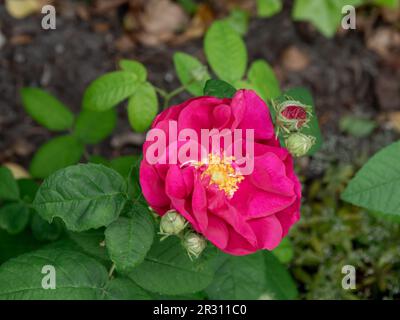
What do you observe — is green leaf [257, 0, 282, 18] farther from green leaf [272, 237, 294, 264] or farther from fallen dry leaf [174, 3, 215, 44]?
green leaf [272, 237, 294, 264]

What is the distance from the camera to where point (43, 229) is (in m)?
1.78

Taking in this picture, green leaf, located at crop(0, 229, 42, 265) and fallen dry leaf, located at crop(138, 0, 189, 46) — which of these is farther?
fallen dry leaf, located at crop(138, 0, 189, 46)

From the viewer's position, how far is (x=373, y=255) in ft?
7.50

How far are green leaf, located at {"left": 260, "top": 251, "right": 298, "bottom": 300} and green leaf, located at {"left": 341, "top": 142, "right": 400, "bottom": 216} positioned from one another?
1.58 ft

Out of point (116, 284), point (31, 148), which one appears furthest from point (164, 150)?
point (31, 148)

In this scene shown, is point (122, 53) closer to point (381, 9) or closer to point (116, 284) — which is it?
point (381, 9)

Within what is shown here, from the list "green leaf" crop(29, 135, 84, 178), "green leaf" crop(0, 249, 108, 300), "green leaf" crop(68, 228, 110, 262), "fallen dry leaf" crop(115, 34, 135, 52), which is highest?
"fallen dry leaf" crop(115, 34, 135, 52)

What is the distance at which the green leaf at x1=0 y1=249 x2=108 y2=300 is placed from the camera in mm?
1381

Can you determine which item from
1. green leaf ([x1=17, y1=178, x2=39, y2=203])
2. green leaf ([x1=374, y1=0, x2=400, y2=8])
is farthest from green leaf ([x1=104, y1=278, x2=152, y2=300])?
green leaf ([x1=374, y1=0, x2=400, y2=8])

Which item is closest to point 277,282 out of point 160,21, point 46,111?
point 46,111

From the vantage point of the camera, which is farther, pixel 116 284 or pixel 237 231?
pixel 116 284

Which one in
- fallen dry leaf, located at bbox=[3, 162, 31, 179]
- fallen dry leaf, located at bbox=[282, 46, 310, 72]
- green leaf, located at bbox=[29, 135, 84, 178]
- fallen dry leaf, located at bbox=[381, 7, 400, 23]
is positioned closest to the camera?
green leaf, located at bbox=[29, 135, 84, 178]

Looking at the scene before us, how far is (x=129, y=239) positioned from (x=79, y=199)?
5.8 inches

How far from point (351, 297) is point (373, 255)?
0.19 metres
